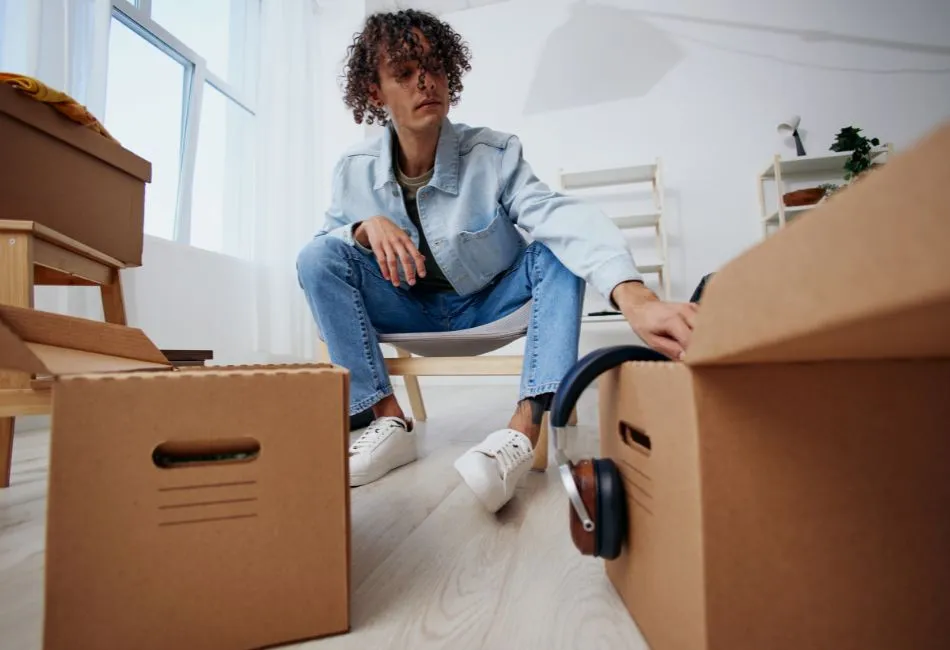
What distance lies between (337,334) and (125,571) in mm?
575

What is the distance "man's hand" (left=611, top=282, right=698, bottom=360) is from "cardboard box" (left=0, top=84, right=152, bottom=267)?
977 mm

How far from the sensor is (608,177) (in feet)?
7.63

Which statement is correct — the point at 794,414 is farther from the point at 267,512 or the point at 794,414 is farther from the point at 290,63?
the point at 290,63

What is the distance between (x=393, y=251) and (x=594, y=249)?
1.18ft

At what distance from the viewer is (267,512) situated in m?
0.35

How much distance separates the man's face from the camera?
0.92m

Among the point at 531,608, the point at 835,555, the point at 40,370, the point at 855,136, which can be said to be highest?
the point at 855,136

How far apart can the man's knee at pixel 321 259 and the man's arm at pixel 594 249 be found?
0.36m

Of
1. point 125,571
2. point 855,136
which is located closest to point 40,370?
point 125,571

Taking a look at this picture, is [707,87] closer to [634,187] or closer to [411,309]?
[634,187]

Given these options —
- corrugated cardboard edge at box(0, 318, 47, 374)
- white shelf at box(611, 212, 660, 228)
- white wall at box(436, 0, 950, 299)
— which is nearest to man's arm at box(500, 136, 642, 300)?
corrugated cardboard edge at box(0, 318, 47, 374)

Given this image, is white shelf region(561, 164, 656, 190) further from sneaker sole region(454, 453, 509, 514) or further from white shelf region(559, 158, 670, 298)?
sneaker sole region(454, 453, 509, 514)

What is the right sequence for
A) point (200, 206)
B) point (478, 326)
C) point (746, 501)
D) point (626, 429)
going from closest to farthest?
point (746, 501), point (626, 429), point (478, 326), point (200, 206)

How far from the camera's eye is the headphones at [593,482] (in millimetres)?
370
